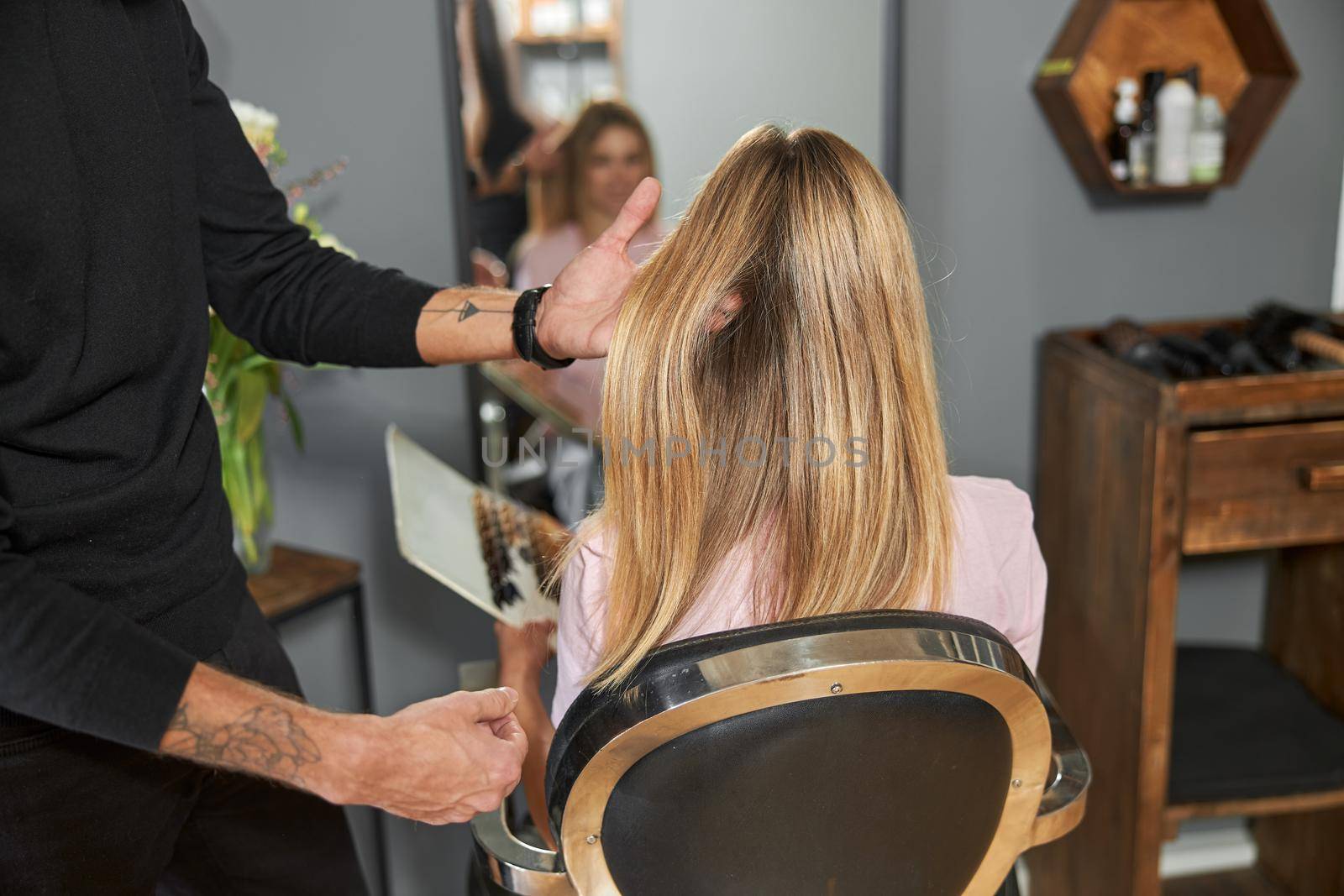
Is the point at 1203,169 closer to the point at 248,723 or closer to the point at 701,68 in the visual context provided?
the point at 701,68

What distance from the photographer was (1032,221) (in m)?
2.02

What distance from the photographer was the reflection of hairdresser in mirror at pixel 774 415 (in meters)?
0.97

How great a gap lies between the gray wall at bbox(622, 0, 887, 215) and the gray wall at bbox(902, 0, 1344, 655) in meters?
0.11

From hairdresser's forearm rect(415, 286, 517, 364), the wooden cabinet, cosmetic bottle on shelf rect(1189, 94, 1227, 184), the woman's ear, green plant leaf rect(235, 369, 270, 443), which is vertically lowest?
the wooden cabinet

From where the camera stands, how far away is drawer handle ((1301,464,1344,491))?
66.4 inches

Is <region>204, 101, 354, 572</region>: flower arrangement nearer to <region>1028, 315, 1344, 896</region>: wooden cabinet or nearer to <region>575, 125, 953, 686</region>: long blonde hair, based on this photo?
<region>575, 125, 953, 686</region>: long blonde hair

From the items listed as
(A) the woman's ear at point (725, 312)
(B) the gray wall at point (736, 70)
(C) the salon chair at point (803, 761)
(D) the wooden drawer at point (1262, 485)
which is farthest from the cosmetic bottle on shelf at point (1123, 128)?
(C) the salon chair at point (803, 761)

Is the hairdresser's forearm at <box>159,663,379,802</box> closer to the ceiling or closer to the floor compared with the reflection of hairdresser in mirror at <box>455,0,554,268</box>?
closer to the floor

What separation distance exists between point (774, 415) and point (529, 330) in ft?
1.21

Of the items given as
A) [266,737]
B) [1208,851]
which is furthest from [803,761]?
[1208,851]

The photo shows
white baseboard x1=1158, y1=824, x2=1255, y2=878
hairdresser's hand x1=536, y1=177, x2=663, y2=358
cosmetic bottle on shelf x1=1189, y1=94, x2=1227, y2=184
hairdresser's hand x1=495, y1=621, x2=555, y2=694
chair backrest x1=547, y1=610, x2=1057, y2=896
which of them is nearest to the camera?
chair backrest x1=547, y1=610, x2=1057, y2=896

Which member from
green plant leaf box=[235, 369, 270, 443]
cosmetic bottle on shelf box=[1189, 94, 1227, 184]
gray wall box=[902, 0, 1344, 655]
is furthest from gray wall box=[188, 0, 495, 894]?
cosmetic bottle on shelf box=[1189, 94, 1227, 184]

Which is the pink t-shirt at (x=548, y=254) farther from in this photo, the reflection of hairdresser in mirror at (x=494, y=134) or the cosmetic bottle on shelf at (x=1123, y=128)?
the cosmetic bottle on shelf at (x=1123, y=128)

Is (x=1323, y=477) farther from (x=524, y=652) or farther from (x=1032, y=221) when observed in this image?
(x=524, y=652)
